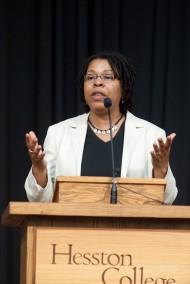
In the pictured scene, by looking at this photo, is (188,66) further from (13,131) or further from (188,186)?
(13,131)

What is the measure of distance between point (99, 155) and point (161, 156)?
0.53m

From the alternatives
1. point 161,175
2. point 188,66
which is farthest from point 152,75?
point 161,175

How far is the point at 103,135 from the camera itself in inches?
148

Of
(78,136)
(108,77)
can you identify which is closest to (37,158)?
(78,136)

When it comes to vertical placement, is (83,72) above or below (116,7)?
below

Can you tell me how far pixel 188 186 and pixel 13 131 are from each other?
3.81ft

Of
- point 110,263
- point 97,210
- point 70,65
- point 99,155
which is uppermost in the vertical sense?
point 70,65

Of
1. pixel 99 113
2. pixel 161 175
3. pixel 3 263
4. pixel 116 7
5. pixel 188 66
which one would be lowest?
pixel 3 263

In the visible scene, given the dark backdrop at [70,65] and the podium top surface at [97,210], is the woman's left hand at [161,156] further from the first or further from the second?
the dark backdrop at [70,65]

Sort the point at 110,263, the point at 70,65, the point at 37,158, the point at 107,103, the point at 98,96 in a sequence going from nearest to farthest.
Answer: the point at 110,263 → the point at 37,158 → the point at 107,103 → the point at 98,96 → the point at 70,65

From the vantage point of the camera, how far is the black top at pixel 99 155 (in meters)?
3.62

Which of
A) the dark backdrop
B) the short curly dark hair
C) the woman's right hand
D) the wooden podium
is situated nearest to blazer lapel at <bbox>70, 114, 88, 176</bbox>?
the short curly dark hair

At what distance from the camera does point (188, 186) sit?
5145 millimetres

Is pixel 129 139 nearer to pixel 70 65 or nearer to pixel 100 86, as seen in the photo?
pixel 100 86
